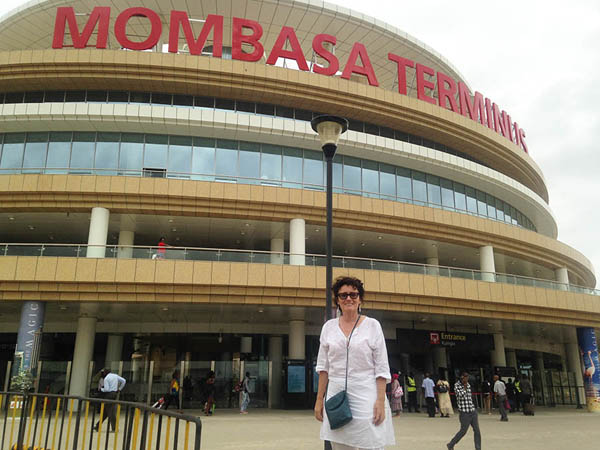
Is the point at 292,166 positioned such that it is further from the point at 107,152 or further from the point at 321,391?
the point at 321,391

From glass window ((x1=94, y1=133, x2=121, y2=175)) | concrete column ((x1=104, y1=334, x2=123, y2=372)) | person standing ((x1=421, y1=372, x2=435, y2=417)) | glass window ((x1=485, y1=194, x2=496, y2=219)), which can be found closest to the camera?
person standing ((x1=421, y1=372, x2=435, y2=417))

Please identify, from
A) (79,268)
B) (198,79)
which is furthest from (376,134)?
(79,268)

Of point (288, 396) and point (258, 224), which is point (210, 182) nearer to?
point (258, 224)

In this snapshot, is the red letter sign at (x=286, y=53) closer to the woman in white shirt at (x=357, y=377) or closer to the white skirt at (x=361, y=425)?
the woman in white shirt at (x=357, y=377)

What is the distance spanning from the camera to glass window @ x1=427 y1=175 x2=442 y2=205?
2883 centimetres

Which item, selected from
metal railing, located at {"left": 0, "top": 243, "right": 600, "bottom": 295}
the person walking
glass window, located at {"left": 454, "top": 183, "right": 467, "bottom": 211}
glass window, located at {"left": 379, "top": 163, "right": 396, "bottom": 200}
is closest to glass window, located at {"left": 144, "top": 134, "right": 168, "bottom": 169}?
metal railing, located at {"left": 0, "top": 243, "right": 600, "bottom": 295}

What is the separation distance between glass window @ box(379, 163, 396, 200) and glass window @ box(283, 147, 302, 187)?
4637mm

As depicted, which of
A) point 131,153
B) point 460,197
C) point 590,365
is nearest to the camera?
point 131,153

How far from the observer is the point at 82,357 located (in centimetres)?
2341

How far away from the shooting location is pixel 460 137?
3022 cm

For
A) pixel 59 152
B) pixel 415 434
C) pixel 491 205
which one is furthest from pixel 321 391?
pixel 491 205

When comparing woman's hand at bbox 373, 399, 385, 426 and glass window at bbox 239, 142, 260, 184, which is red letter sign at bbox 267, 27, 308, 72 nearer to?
glass window at bbox 239, 142, 260, 184

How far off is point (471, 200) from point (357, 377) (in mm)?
28164

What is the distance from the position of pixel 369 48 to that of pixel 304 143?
1078 cm
